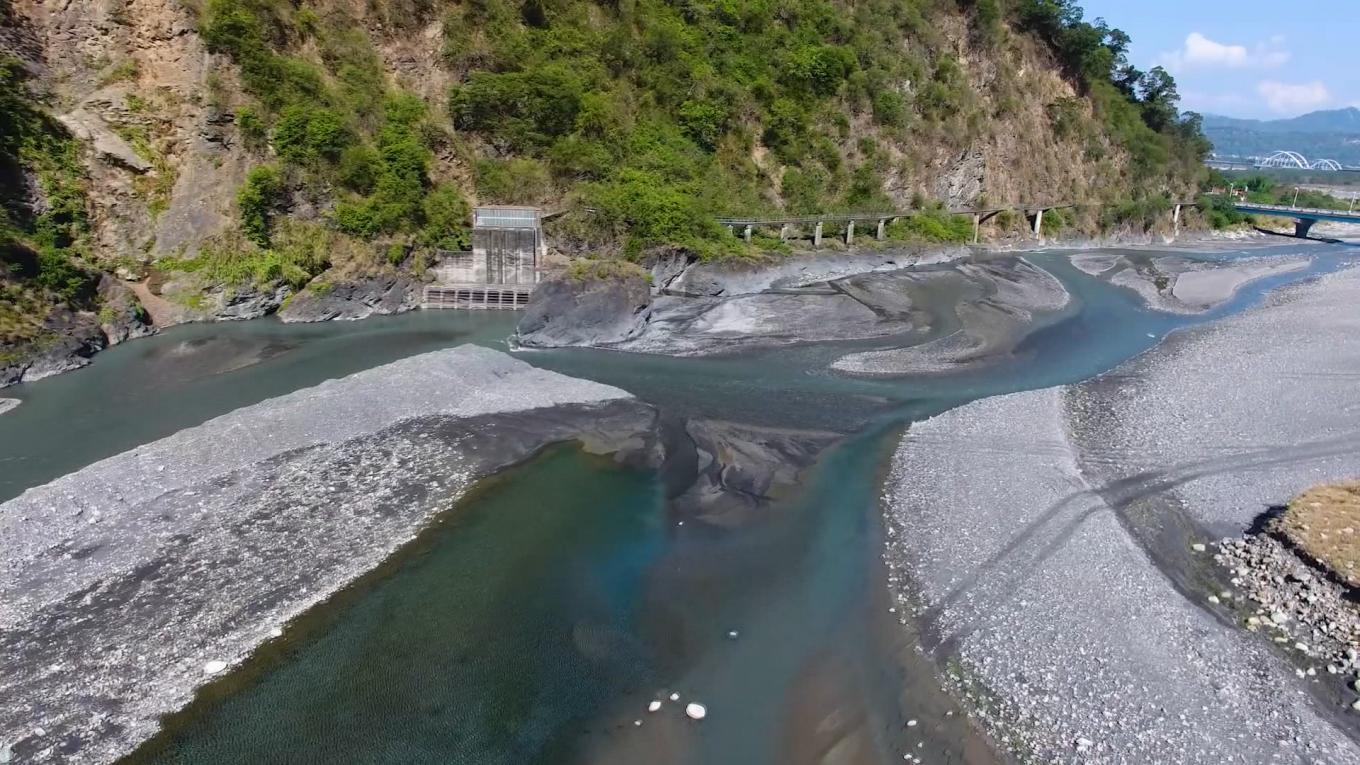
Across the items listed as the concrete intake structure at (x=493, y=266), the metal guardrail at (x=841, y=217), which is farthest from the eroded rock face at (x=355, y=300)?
the metal guardrail at (x=841, y=217)

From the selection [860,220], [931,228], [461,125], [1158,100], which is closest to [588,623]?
[461,125]

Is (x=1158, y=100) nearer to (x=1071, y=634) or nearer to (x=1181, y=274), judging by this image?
(x=1181, y=274)

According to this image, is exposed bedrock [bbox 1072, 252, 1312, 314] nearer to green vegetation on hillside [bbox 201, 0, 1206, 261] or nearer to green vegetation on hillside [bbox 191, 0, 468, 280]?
green vegetation on hillside [bbox 201, 0, 1206, 261]

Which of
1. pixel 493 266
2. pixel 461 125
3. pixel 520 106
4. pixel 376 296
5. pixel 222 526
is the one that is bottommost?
pixel 222 526

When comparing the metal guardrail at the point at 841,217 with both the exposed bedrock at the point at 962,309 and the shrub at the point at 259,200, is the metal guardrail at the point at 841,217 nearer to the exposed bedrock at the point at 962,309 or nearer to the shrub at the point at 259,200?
the exposed bedrock at the point at 962,309

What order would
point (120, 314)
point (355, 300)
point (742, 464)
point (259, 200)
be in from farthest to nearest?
1. point (355, 300)
2. point (259, 200)
3. point (120, 314)
4. point (742, 464)

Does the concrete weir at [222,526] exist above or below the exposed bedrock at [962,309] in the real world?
below

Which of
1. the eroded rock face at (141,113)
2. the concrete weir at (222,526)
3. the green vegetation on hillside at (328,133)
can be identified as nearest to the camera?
the concrete weir at (222,526)
